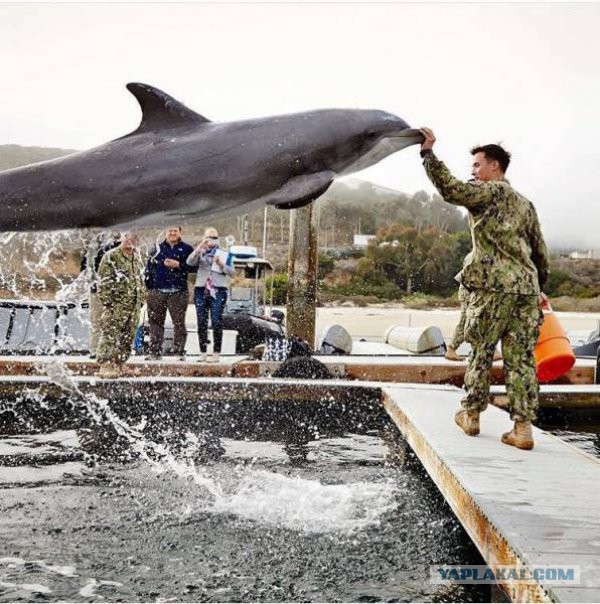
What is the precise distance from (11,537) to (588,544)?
11.7ft

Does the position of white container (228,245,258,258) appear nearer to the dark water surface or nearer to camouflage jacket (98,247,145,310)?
camouflage jacket (98,247,145,310)

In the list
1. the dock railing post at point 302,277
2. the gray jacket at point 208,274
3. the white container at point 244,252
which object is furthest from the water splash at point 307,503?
the white container at point 244,252

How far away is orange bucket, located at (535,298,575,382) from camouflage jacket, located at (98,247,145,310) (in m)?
5.49

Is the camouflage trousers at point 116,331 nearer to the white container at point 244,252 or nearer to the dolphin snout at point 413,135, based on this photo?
the dolphin snout at point 413,135

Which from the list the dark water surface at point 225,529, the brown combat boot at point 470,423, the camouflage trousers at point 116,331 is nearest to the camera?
the dark water surface at point 225,529

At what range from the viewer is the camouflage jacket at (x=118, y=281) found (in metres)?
9.70

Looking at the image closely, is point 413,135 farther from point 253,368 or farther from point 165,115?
point 253,368

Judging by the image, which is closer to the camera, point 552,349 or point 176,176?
point 176,176

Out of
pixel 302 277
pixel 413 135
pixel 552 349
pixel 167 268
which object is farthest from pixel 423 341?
pixel 413 135

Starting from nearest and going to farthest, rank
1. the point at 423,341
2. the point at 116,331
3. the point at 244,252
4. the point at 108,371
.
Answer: the point at 108,371 < the point at 116,331 < the point at 423,341 < the point at 244,252

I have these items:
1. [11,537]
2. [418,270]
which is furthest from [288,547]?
[418,270]

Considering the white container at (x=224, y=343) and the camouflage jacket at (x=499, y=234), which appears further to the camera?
the white container at (x=224, y=343)

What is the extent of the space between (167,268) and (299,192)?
7094mm

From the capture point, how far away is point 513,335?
5.55 meters
